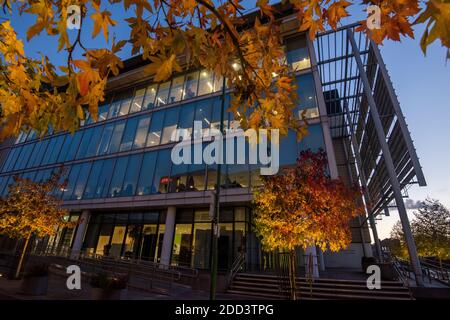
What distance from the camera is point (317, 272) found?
12508 millimetres

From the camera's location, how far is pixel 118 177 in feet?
70.6

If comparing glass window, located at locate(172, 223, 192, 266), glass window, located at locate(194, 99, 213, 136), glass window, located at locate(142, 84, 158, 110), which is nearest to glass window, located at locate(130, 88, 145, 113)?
glass window, located at locate(142, 84, 158, 110)

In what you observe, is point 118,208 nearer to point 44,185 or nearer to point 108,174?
point 108,174

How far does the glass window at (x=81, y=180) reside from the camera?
75.2 ft

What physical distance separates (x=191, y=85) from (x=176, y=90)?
1773 millimetres

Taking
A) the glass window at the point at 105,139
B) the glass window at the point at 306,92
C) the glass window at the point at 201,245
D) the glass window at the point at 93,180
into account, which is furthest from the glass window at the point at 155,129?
the glass window at the point at 306,92

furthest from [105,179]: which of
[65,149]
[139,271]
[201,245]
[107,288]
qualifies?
[107,288]

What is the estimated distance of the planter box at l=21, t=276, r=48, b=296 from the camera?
9.03 m

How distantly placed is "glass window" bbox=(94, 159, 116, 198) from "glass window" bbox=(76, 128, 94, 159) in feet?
14.6

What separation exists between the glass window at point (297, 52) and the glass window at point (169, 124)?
1072 cm

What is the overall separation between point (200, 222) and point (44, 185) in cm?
1016

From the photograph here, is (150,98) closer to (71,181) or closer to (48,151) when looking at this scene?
(71,181)

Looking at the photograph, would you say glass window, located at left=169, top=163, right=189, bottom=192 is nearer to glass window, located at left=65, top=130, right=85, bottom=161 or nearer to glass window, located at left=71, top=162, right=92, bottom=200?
glass window, located at left=71, top=162, right=92, bottom=200
